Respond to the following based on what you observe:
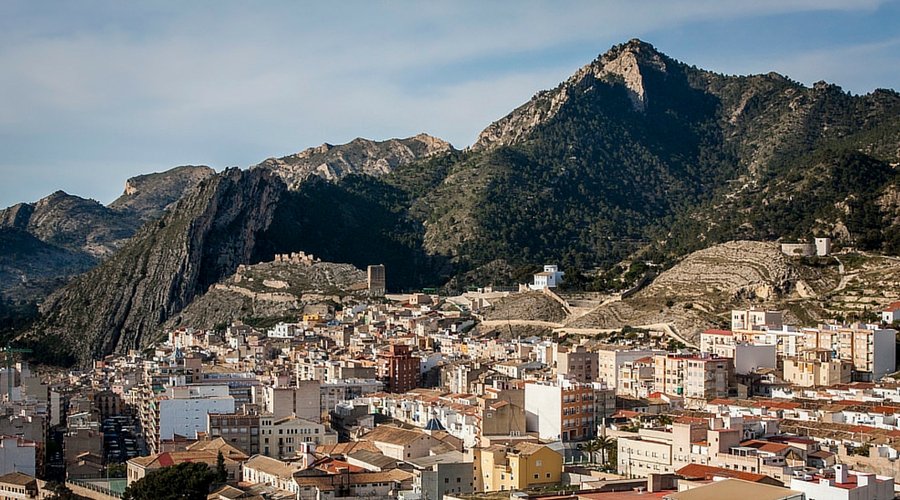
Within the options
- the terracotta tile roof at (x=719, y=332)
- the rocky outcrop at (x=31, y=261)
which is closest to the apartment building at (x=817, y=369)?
the terracotta tile roof at (x=719, y=332)

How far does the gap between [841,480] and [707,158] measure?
114m

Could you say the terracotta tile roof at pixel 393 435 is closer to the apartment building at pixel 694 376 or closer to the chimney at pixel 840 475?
the apartment building at pixel 694 376

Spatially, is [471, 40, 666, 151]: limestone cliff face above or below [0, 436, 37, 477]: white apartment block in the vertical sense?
above

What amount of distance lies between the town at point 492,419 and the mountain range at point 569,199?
21700mm

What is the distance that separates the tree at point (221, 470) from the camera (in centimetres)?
4122

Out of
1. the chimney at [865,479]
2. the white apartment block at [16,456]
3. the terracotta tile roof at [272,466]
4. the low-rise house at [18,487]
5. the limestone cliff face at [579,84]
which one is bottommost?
the low-rise house at [18,487]

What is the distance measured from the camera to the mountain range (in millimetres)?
92438

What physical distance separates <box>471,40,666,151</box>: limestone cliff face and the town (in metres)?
78.0

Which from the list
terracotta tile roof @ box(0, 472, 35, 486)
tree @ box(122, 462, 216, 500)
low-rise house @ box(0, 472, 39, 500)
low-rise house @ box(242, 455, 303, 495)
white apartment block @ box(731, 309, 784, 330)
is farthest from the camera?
white apartment block @ box(731, 309, 784, 330)

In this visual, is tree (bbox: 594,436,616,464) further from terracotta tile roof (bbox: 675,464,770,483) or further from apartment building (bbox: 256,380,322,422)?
apartment building (bbox: 256,380,322,422)

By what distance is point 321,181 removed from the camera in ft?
461

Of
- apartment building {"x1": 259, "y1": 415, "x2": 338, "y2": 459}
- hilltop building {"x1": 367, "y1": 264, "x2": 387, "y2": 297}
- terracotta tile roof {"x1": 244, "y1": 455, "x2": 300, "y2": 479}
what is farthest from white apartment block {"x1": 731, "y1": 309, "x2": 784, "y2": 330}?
hilltop building {"x1": 367, "y1": 264, "x2": 387, "y2": 297}

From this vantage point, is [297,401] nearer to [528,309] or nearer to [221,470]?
[221,470]

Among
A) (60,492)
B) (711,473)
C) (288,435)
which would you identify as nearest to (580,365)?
(288,435)
